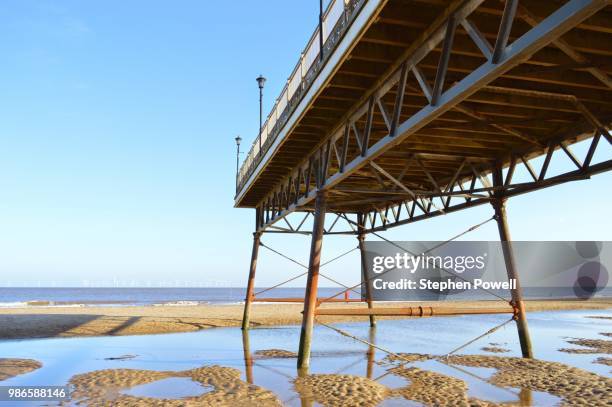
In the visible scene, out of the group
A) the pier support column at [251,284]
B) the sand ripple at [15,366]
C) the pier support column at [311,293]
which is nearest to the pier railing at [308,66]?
the pier support column at [311,293]

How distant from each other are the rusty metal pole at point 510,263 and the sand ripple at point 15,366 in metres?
12.0

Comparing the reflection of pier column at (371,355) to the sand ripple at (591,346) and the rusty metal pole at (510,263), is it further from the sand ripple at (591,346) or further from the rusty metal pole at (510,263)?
the sand ripple at (591,346)

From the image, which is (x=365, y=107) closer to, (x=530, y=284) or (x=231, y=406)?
(x=231, y=406)

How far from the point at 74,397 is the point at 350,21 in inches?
316

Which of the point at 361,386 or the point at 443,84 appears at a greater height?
the point at 443,84

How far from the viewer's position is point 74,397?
853cm

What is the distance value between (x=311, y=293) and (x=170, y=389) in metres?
3.74

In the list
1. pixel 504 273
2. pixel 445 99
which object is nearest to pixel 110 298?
pixel 504 273

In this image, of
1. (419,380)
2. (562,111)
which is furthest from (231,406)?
(562,111)

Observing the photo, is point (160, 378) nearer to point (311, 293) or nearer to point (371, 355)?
point (311, 293)

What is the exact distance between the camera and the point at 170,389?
923cm

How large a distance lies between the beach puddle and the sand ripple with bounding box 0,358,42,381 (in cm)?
348

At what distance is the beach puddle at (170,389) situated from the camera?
8.73 meters

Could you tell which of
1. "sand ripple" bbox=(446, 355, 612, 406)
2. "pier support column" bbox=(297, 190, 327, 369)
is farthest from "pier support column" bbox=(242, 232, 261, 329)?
"sand ripple" bbox=(446, 355, 612, 406)
